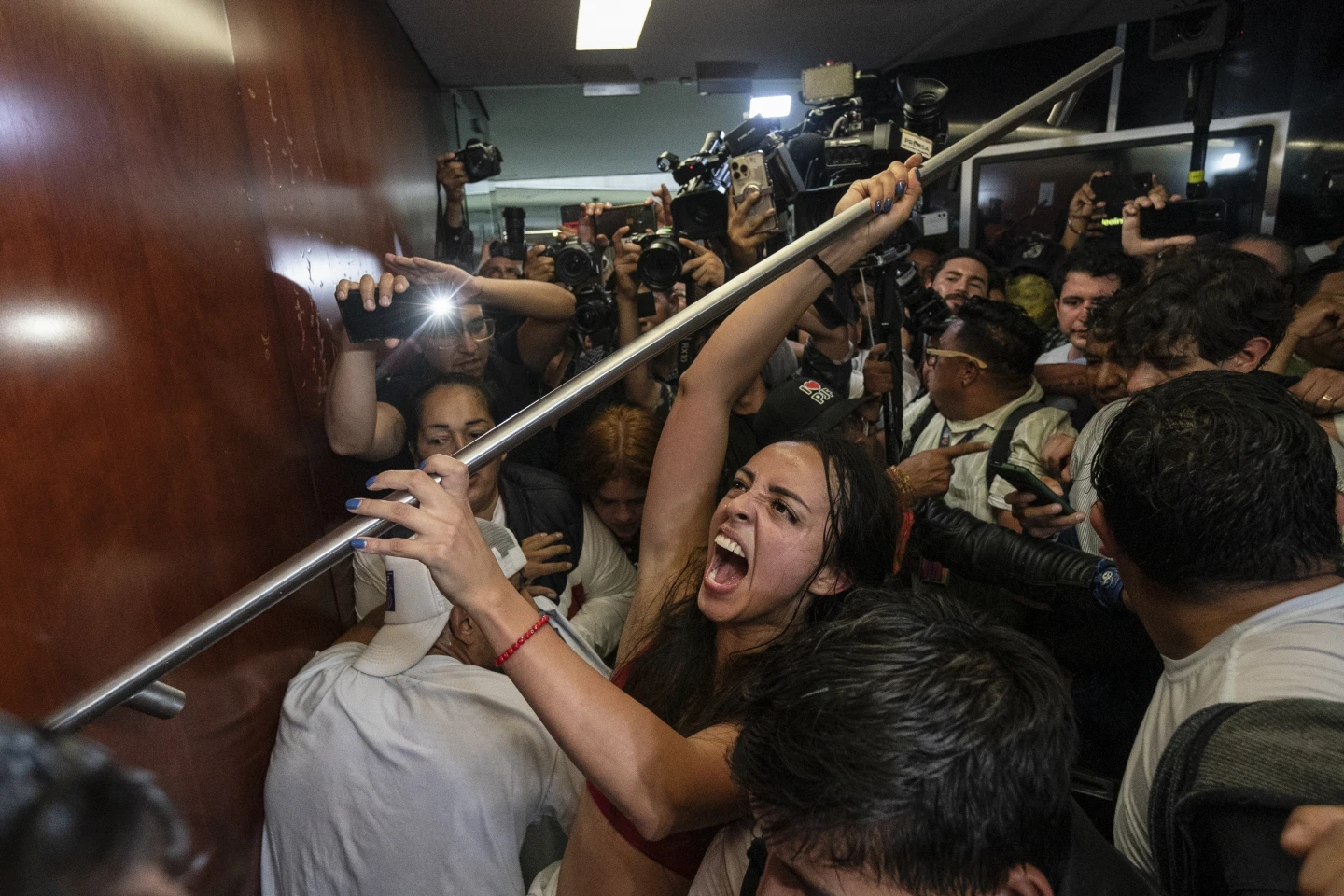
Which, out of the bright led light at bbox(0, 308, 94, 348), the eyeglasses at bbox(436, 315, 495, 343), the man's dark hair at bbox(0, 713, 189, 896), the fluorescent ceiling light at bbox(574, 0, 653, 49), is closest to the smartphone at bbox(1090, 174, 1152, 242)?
the fluorescent ceiling light at bbox(574, 0, 653, 49)

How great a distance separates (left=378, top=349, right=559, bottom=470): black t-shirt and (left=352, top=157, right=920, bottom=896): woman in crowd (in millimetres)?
595

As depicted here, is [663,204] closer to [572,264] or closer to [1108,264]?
[572,264]

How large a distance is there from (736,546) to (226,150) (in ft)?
3.53

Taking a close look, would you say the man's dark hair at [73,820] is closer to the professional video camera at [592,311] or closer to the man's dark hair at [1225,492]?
the man's dark hair at [1225,492]

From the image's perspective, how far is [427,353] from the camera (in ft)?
6.03

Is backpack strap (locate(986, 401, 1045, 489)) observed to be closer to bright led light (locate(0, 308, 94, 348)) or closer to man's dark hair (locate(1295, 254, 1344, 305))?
man's dark hair (locate(1295, 254, 1344, 305))

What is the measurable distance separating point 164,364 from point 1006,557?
1.33m

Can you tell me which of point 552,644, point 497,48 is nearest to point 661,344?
point 552,644

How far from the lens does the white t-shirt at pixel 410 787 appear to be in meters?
1.31

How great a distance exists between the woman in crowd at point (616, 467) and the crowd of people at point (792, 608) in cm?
1

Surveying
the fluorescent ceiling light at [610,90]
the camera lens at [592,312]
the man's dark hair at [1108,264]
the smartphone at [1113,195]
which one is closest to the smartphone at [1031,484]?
the camera lens at [592,312]

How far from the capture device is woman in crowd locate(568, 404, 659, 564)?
1940 millimetres

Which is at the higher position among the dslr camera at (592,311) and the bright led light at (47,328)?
the bright led light at (47,328)

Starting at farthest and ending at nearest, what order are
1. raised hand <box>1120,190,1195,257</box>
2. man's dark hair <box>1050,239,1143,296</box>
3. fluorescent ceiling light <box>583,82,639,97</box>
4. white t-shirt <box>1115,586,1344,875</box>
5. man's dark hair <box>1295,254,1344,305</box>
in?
1. fluorescent ceiling light <box>583,82,639,97</box>
2. raised hand <box>1120,190,1195,257</box>
3. man's dark hair <box>1050,239,1143,296</box>
4. man's dark hair <box>1295,254,1344,305</box>
5. white t-shirt <box>1115,586,1344,875</box>
